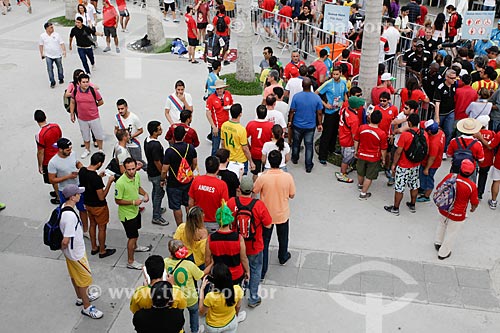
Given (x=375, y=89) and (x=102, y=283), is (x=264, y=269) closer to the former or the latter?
(x=102, y=283)

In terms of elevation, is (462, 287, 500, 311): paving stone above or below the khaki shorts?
below

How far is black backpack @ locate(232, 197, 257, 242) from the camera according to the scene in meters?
5.95

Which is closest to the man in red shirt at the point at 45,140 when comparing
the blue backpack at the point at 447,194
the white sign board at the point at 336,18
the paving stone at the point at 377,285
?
the paving stone at the point at 377,285

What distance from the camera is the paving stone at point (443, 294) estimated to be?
21.6ft

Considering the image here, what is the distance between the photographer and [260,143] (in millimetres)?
8406

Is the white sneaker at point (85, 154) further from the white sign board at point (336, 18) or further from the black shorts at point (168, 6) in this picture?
the black shorts at point (168, 6)

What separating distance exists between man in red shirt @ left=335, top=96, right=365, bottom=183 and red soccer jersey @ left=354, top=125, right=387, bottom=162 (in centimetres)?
41

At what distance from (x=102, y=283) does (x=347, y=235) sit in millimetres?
3571

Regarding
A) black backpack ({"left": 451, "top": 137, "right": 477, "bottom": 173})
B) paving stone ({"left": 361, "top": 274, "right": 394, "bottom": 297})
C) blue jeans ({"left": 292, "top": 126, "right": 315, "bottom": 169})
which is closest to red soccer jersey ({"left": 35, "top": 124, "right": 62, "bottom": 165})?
blue jeans ({"left": 292, "top": 126, "right": 315, "bottom": 169})

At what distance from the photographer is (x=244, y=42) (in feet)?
44.3

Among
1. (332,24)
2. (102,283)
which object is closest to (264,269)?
(102,283)

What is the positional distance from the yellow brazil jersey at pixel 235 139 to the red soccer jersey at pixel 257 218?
2.06 meters

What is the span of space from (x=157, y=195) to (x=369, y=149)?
3421 mm

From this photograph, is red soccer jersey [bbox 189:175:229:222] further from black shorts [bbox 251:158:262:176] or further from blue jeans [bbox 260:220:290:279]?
black shorts [bbox 251:158:262:176]
